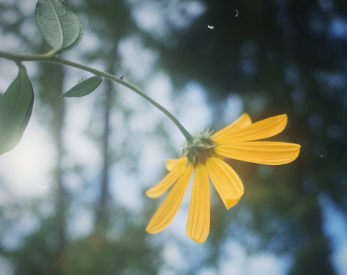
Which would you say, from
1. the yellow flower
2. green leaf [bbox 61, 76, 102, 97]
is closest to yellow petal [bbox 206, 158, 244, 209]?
the yellow flower

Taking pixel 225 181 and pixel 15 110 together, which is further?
pixel 225 181

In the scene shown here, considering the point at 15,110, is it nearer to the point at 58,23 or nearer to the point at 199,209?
the point at 58,23

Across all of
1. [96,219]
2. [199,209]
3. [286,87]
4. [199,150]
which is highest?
[286,87]

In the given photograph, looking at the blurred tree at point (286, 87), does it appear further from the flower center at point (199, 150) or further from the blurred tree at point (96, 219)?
the flower center at point (199, 150)

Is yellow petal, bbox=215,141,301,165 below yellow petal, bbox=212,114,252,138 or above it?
below

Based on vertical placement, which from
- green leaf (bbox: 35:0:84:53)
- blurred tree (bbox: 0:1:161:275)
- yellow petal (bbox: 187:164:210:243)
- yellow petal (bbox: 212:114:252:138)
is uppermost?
blurred tree (bbox: 0:1:161:275)

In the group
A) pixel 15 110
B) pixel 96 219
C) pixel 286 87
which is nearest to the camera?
pixel 15 110

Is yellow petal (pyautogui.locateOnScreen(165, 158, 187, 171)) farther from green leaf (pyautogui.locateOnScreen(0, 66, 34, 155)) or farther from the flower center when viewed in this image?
green leaf (pyautogui.locateOnScreen(0, 66, 34, 155))

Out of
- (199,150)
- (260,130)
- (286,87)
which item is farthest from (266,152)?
(286,87)
